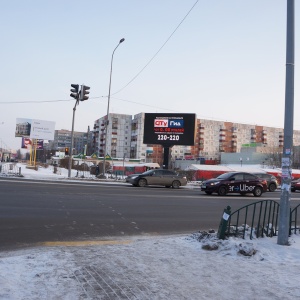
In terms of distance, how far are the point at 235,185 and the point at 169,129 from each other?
14221 mm

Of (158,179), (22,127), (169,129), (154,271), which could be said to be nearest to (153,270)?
(154,271)

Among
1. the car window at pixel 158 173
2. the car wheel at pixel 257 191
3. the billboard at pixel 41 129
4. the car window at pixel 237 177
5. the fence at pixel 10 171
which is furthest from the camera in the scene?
the billboard at pixel 41 129

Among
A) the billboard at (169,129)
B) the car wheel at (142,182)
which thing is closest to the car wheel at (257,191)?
the car wheel at (142,182)

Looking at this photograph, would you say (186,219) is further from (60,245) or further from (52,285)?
(52,285)

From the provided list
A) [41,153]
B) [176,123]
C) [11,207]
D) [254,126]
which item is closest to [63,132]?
[41,153]

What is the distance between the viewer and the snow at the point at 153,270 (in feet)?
14.7

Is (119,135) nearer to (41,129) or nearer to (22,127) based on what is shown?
(22,127)

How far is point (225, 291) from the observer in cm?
463

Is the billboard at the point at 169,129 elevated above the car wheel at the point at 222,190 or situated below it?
above

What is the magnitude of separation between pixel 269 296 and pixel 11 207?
980 centimetres

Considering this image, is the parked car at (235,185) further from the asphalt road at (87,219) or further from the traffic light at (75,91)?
the traffic light at (75,91)

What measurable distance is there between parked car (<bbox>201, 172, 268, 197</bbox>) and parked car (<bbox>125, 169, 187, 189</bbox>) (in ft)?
18.2

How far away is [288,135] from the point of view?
7.45m

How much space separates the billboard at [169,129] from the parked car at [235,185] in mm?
12639
